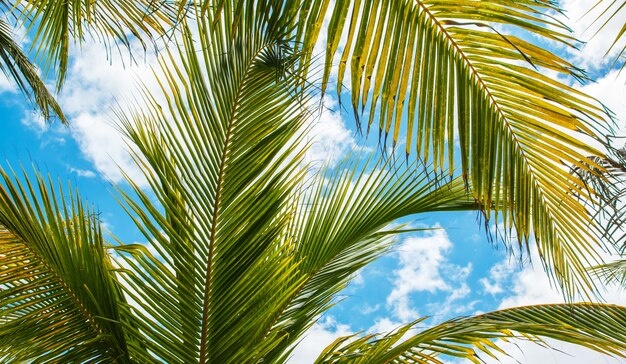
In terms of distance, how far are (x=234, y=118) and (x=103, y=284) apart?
76 cm

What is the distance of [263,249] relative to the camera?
199 cm

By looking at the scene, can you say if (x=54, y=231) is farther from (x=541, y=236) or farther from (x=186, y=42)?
(x=541, y=236)

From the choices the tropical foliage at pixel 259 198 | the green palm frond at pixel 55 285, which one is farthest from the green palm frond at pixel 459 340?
the green palm frond at pixel 55 285

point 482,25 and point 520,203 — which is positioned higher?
point 482,25

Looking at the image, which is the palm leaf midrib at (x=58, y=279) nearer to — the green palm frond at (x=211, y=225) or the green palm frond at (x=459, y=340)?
the green palm frond at (x=211, y=225)

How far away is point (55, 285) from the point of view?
6.72 feet

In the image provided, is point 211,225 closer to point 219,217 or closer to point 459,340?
point 219,217

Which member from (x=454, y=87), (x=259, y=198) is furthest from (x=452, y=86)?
(x=259, y=198)

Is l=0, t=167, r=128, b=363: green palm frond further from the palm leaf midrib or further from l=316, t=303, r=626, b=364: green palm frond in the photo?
l=316, t=303, r=626, b=364: green palm frond

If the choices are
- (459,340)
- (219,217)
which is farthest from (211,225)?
Answer: (459,340)

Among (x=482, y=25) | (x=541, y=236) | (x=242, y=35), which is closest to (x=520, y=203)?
(x=541, y=236)

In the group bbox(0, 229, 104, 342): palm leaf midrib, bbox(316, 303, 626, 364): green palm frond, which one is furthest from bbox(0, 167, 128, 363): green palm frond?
bbox(316, 303, 626, 364): green palm frond

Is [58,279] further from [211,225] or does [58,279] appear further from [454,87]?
[454,87]

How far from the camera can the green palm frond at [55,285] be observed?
78.6 inches
